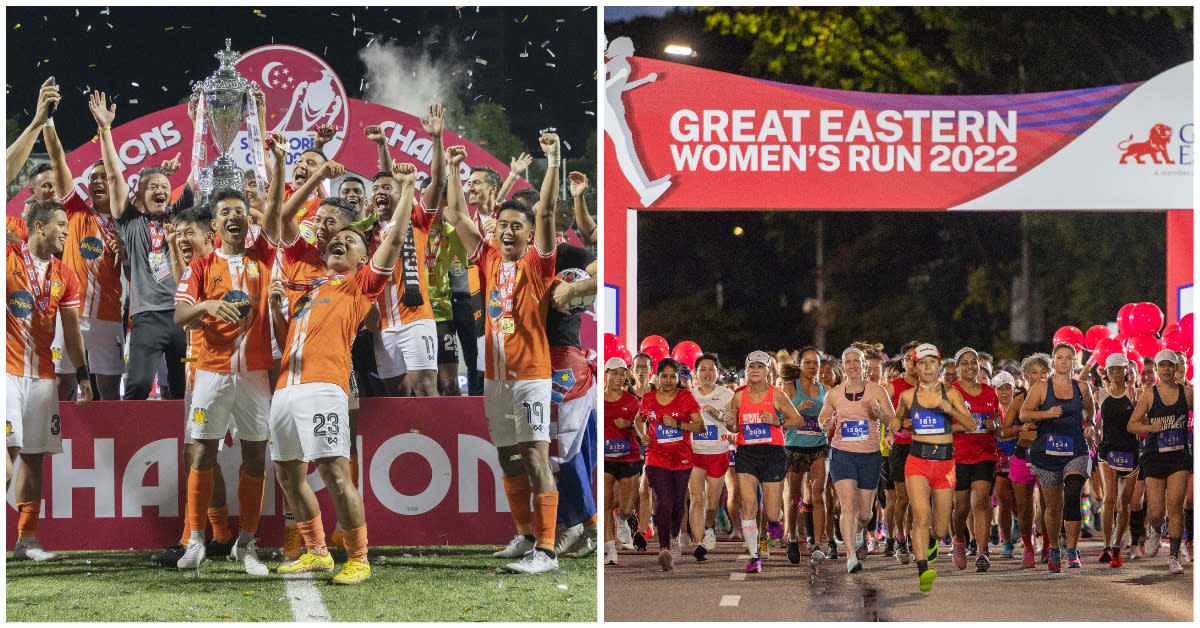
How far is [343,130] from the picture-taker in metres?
6.80

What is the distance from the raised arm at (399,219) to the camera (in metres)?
6.79

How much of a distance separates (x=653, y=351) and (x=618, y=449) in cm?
205

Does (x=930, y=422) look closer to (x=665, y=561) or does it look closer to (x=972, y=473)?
(x=972, y=473)

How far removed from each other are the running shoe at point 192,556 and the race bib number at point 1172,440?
19.1 feet

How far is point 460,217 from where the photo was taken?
22.4 feet

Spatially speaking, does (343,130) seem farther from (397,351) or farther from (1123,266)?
(1123,266)

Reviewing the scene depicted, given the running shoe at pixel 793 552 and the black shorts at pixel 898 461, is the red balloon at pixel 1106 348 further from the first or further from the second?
the running shoe at pixel 793 552

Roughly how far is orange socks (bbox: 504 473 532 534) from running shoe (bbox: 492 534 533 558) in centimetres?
4

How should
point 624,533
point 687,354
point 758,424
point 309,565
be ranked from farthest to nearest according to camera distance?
point 687,354 → point 624,533 → point 758,424 → point 309,565

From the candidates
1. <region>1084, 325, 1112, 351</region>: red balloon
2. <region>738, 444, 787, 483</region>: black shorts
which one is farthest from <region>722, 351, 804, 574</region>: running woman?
<region>1084, 325, 1112, 351</region>: red balloon

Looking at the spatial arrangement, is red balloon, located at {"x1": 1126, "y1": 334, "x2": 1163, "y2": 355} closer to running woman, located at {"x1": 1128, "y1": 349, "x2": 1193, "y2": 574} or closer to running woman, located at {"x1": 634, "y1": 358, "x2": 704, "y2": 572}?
running woman, located at {"x1": 1128, "y1": 349, "x2": 1193, "y2": 574}

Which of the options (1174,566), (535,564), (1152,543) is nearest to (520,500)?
(535,564)

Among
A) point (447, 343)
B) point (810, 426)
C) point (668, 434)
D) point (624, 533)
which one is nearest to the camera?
point (447, 343)

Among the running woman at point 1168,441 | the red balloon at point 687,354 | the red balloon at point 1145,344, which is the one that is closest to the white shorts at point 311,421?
the running woman at point 1168,441
